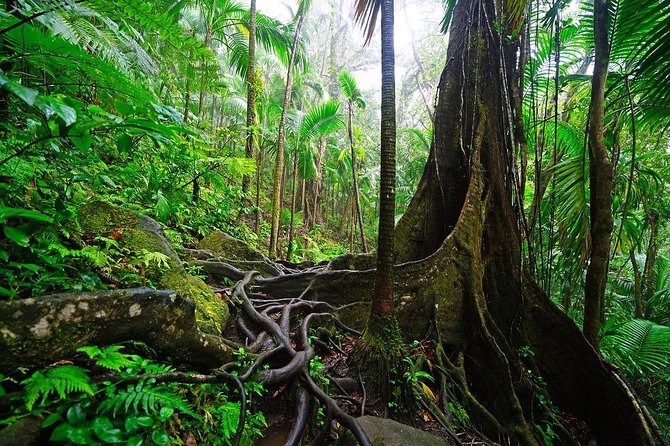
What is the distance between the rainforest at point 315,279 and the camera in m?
1.25

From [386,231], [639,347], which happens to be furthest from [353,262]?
[639,347]

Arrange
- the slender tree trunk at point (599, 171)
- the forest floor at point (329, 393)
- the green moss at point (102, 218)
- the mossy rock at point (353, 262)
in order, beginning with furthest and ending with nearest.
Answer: the mossy rock at point (353, 262) → the slender tree trunk at point (599, 171) → the green moss at point (102, 218) → the forest floor at point (329, 393)

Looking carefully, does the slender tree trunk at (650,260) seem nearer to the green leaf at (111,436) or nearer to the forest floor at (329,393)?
the forest floor at (329,393)

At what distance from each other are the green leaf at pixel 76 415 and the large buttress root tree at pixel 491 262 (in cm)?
276

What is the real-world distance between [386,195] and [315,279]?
1.75 m

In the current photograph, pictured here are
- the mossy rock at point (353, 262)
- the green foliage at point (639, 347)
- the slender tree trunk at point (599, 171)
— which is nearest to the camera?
the slender tree trunk at point (599, 171)

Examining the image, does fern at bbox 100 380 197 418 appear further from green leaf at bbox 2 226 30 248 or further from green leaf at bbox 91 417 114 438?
green leaf at bbox 2 226 30 248

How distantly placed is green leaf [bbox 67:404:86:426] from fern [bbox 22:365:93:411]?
58mm

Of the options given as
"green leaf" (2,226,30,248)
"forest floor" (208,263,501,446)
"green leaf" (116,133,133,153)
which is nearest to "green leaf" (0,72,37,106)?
"green leaf" (116,133,133,153)

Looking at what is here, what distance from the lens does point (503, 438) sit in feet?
8.36

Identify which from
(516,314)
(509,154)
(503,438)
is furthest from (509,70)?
(503,438)

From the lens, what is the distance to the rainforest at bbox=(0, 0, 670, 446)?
1.25 m

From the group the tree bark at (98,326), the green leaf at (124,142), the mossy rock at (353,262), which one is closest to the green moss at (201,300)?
the tree bark at (98,326)

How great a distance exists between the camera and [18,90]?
33.9 inches
